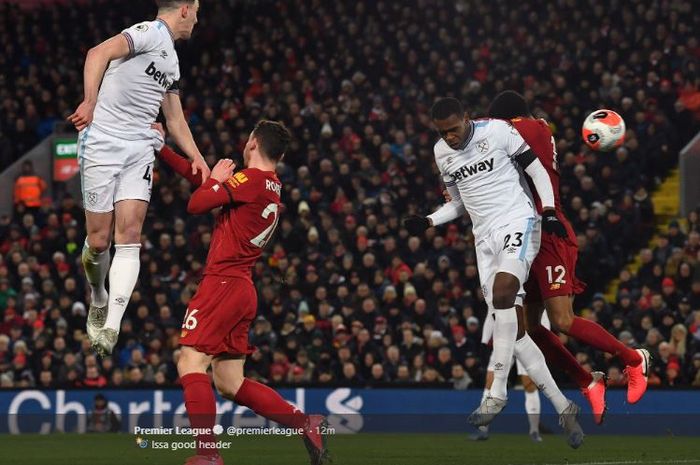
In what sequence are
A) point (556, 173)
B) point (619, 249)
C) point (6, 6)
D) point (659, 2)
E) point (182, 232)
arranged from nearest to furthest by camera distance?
1. point (556, 173)
2. point (619, 249)
3. point (182, 232)
4. point (659, 2)
5. point (6, 6)

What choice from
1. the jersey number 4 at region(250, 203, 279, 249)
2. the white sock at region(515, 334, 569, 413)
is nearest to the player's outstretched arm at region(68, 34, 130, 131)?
the jersey number 4 at region(250, 203, 279, 249)

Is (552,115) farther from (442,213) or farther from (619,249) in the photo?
(442,213)

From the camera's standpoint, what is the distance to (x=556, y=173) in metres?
11.3

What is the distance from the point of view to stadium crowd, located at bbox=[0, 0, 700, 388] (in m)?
20.1

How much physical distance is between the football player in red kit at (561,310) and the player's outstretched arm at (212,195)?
2.74 meters

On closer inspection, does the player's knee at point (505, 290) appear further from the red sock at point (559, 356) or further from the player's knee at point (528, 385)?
the player's knee at point (528, 385)

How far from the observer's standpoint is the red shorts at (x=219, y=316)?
934cm

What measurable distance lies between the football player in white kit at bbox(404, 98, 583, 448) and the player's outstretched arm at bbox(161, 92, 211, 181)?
1.89 m

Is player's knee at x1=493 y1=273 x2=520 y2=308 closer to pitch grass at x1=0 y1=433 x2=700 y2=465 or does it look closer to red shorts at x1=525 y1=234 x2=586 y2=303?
red shorts at x1=525 y1=234 x2=586 y2=303

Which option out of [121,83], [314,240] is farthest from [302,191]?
[121,83]

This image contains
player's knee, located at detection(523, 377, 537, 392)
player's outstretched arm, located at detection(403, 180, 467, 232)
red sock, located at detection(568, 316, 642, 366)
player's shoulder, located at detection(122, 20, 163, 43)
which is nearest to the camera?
player's shoulder, located at detection(122, 20, 163, 43)

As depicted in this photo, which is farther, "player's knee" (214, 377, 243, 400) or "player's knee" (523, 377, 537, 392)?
"player's knee" (523, 377, 537, 392)

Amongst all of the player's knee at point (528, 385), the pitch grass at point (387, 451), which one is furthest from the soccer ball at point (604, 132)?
the player's knee at point (528, 385)

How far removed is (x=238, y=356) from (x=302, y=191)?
14576 millimetres
